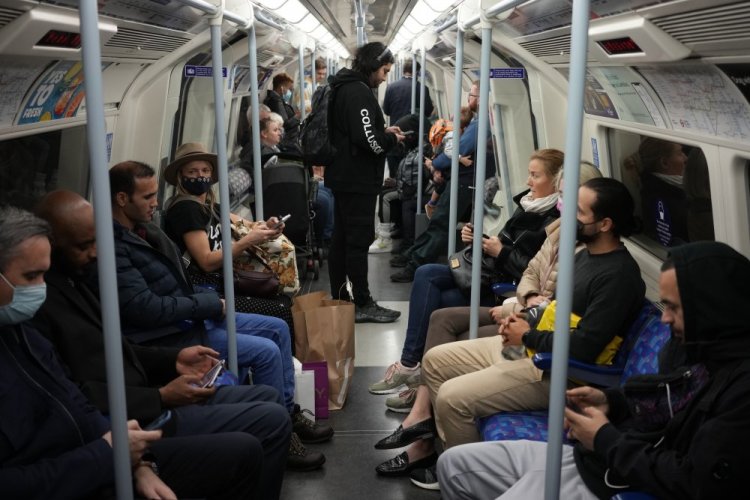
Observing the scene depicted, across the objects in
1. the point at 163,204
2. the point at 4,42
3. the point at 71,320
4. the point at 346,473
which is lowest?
the point at 346,473

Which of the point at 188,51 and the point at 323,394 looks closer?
the point at 323,394

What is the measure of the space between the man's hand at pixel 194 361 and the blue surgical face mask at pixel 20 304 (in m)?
1.05

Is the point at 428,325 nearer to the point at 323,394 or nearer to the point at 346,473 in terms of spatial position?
the point at 323,394

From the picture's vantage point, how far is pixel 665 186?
4.07 meters

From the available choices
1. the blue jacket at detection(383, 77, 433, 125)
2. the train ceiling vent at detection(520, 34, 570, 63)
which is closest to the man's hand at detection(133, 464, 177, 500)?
the train ceiling vent at detection(520, 34, 570, 63)

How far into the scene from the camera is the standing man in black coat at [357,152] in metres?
6.11

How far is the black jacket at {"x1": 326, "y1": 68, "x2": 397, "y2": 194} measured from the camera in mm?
6102

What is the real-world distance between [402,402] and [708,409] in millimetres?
2777

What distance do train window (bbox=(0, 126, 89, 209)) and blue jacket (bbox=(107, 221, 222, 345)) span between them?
0.48 meters

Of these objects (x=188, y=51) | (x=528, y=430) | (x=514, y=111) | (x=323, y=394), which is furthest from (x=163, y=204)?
(x=528, y=430)

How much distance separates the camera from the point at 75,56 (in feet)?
11.9

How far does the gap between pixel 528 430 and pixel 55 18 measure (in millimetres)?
2337

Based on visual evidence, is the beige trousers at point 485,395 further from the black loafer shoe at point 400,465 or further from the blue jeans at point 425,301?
the blue jeans at point 425,301

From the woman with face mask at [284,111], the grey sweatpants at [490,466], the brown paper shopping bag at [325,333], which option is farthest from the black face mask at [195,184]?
the woman with face mask at [284,111]
